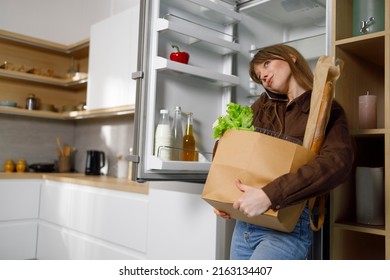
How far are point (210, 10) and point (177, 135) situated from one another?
490 millimetres

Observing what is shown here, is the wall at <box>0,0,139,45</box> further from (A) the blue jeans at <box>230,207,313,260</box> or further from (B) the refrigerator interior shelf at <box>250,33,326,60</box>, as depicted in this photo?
(A) the blue jeans at <box>230,207,313,260</box>

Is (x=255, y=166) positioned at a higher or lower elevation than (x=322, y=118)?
lower

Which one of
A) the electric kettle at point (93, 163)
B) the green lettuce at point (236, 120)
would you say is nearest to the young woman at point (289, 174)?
the green lettuce at point (236, 120)

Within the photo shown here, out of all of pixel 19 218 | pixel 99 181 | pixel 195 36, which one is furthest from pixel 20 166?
pixel 195 36

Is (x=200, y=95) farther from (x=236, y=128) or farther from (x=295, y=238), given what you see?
(x=295, y=238)

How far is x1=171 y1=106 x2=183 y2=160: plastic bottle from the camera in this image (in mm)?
1272

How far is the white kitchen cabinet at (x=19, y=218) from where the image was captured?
2357mm

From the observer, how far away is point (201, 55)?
1.43 m

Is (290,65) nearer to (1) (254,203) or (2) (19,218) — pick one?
(1) (254,203)

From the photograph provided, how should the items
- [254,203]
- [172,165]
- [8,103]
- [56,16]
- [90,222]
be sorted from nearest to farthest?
[254,203] → [172,165] → [90,222] → [8,103] → [56,16]

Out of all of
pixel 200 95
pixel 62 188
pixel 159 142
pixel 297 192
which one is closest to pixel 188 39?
pixel 200 95

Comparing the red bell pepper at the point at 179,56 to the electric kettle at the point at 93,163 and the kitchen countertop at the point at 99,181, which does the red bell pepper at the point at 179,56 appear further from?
the electric kettle at the point at 93,163

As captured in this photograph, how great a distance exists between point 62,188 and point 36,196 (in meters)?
0.28

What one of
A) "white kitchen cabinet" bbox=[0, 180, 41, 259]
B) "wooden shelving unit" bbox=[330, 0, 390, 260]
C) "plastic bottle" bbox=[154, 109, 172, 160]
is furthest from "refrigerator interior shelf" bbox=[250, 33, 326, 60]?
"white kitchen cabinet" bbox=[0, 180, 41, 259]
